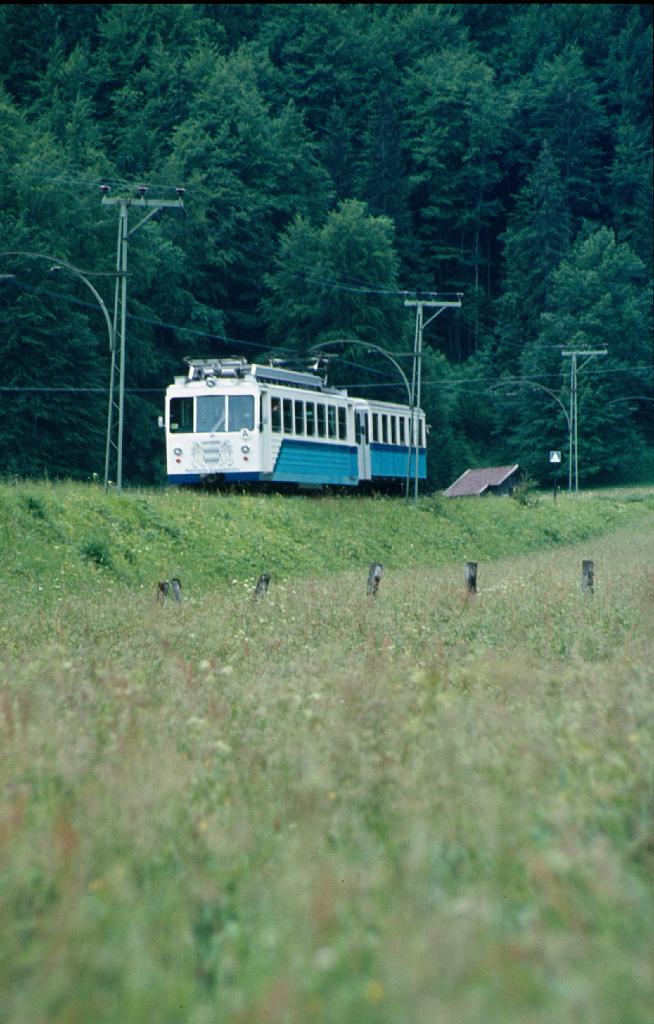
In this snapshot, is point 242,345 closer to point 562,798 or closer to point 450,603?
point 450,603

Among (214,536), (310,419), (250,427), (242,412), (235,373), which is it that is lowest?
(214,536)

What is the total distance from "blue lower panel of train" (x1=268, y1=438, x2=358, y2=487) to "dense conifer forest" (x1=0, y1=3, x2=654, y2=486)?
10612 millimetres

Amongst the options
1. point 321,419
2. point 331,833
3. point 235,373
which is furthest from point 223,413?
point 331,833

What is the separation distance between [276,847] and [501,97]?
11574cm

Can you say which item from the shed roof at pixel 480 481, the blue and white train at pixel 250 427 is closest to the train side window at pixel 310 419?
the blue and white train at pixel 250 427

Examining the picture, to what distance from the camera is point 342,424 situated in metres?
46.3

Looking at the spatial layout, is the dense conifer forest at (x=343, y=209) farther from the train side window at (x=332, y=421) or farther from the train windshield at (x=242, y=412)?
the train windshield at (x=242, y=412)

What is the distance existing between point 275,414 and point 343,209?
4741 cm

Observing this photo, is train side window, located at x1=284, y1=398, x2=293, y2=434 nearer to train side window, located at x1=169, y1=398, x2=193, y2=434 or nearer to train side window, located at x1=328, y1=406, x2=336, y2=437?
train side window, located at x1=169, y1=398, x2=193, y2=434

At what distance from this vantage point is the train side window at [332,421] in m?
45.4

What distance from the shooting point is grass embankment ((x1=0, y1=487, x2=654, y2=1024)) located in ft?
16.4

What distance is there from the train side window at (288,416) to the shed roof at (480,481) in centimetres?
3214

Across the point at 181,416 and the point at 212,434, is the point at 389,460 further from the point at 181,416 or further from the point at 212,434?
the point at 212,434

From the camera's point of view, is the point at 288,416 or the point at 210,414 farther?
the point at 288,416
